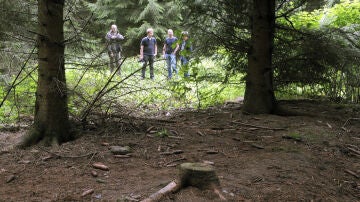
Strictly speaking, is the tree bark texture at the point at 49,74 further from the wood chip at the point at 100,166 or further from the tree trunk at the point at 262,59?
the tree trunk at the point at 262,59

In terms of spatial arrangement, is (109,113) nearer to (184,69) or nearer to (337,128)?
(184,69)

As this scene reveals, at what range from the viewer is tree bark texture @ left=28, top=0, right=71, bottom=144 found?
515 cm

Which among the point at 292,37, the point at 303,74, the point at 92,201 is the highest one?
the point at 292,37

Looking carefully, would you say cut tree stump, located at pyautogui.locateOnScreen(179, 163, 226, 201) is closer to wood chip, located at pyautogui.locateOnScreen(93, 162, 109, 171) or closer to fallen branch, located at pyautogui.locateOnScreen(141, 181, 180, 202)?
fallen branch, located at pyautogui.locateOnScreen(141, 181, 180, 202)

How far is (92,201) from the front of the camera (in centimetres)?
334

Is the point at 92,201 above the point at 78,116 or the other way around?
the other way around

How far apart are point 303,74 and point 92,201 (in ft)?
19.5

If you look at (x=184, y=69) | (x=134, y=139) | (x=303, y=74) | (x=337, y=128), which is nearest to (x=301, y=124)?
(x=337, y=128)

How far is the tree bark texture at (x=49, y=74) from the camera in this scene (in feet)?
16.9

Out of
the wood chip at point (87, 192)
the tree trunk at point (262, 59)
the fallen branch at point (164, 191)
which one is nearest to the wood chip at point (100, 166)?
the wood chip at point (87, 192)

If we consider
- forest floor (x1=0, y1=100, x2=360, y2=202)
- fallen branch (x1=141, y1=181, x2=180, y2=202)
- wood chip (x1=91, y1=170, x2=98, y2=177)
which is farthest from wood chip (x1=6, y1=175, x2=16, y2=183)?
fallen branch (x1=141, y1=181, x2=180, y2=202)

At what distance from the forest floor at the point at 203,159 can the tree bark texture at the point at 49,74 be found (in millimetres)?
361

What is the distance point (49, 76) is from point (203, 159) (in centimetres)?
263

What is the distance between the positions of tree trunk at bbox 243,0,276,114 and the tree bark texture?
3.74 m
